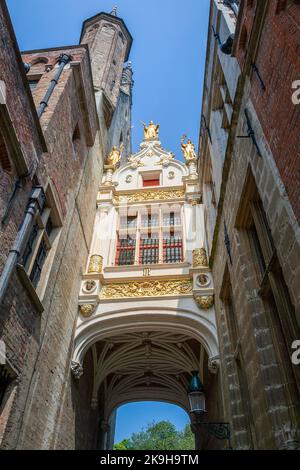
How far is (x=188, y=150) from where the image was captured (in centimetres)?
1517

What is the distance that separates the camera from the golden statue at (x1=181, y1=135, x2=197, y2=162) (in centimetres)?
1476

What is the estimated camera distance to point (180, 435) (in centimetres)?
4125

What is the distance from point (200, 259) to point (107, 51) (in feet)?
47.4

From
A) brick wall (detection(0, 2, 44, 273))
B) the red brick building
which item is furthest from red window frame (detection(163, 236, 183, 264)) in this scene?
brick wall (detection(0, 2, 44, 273))

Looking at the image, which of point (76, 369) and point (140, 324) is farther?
point (140, 324)

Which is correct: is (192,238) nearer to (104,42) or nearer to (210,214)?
(210,214)

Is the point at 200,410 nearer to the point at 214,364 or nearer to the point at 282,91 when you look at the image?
the point at 214,364

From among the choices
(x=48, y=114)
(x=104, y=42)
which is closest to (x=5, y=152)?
(x=48, y=114)

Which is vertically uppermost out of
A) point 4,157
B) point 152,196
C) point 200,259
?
point 152,196

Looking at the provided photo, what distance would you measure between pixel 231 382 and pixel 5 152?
631cm

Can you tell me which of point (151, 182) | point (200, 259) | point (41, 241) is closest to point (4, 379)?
point (41, 241)

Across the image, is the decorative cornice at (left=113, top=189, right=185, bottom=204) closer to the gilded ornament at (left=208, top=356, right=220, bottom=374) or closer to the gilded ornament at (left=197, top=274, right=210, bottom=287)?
the gilded ornament at (left=197, top=274, right=210, bottom=287)

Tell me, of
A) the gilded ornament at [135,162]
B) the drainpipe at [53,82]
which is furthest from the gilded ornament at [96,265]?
the gilded ornament at [135,162]

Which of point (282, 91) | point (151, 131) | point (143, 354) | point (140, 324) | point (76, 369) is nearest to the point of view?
point (282, 91)
